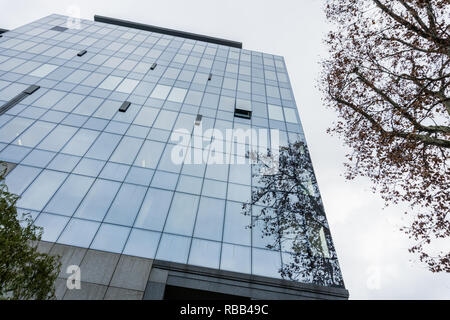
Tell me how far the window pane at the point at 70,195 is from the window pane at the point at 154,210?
3.72m

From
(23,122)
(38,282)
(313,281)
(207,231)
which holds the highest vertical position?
(23,122)

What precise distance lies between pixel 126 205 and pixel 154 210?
66.5 inches

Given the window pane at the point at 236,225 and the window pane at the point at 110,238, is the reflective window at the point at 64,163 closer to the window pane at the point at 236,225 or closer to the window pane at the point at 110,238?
the window pane at the point at 110,238

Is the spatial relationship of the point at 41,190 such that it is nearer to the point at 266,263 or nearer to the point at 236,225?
the point at 236,225

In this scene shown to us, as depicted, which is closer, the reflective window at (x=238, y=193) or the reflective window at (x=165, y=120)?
the reflective window at (x=238, y=193)

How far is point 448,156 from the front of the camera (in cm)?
1148

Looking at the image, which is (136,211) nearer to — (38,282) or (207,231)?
(207,231)

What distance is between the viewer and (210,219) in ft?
48.1

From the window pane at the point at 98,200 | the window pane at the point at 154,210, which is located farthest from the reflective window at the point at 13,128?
the window pane at the point at 154,210

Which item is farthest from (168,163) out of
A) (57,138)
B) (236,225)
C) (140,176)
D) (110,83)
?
(110,83)

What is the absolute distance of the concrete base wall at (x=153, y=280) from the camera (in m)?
11.1

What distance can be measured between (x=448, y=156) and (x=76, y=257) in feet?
61.1

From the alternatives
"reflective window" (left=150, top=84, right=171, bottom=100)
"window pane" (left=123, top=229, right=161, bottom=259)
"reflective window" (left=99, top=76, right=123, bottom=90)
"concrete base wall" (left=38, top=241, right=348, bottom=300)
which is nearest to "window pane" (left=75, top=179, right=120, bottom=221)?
"concrete base wall" (left=38, top=241, right=348, bottom=300)
